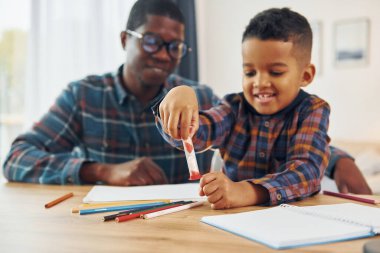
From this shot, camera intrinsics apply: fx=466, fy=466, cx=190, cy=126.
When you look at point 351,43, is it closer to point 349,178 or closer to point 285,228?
point 349,178

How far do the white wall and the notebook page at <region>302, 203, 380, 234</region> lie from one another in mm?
2743

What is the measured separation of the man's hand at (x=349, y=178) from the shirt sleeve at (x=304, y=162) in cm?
16

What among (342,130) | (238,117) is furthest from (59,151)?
(342,130)

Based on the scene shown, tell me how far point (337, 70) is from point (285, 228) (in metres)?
3.11

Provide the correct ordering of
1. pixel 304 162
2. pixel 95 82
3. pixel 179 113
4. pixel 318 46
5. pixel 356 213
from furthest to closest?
pixel 318 46 < pixel 95 82 < pixel 304 162 < pixel 179 113 < pixel 356 213

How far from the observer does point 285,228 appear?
0.70 m

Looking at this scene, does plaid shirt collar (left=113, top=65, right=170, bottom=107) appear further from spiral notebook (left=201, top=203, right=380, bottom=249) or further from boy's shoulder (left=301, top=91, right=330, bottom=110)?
spiral notebook (left=201, top=203, right=380, bottom=249)

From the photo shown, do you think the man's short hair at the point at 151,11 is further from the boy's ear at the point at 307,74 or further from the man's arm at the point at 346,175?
the man's arm at the point at 346,175

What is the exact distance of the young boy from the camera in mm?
1102

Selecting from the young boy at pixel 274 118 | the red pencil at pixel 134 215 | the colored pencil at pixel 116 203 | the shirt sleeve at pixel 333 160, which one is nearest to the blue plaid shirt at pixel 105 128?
the young boy at pixel 274 118

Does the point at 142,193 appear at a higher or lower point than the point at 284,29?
lower

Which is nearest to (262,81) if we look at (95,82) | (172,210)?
(172,210)

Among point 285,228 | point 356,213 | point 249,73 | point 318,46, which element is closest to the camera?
point 285,228

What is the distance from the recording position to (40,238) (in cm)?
70
